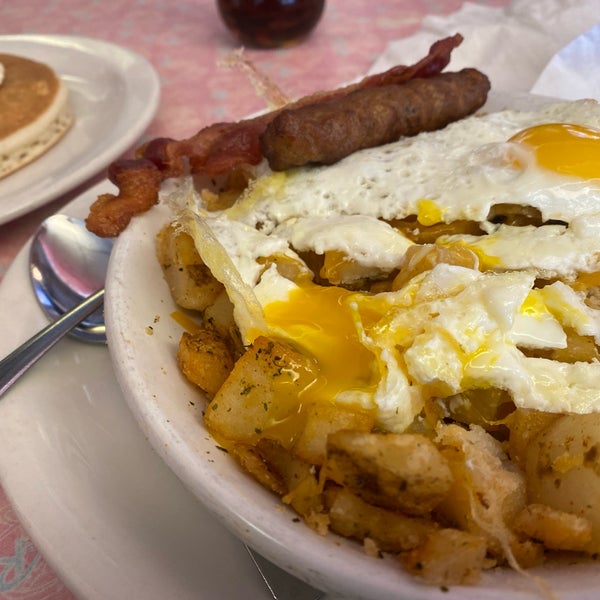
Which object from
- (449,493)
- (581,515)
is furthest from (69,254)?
(581,515)

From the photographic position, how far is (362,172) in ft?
5.43

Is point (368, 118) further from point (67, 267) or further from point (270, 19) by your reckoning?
point (270, 19)

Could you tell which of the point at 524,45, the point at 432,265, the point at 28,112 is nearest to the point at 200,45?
the point at 28,112

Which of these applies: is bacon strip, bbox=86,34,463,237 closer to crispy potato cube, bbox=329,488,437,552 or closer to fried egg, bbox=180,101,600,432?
fried egg, bbox=180,101,600,432

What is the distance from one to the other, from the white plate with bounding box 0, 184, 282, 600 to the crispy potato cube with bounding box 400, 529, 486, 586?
357 millimetres

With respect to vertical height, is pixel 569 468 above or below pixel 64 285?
above

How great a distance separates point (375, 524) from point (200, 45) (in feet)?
10.5

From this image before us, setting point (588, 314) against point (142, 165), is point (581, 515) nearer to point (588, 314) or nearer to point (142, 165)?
point (588, 314)

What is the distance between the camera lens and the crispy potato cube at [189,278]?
148 centimetres

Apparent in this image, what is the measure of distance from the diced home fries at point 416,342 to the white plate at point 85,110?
2.44 feet

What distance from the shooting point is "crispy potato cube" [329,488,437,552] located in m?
0.99

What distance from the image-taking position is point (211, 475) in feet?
3.44

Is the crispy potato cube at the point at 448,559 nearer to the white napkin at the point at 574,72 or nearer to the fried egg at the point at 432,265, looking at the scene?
the fried egg at the point at 432,265

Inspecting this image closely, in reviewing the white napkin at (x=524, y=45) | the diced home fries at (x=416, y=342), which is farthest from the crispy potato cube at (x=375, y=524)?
the white napkin at (x=524, y=45)
